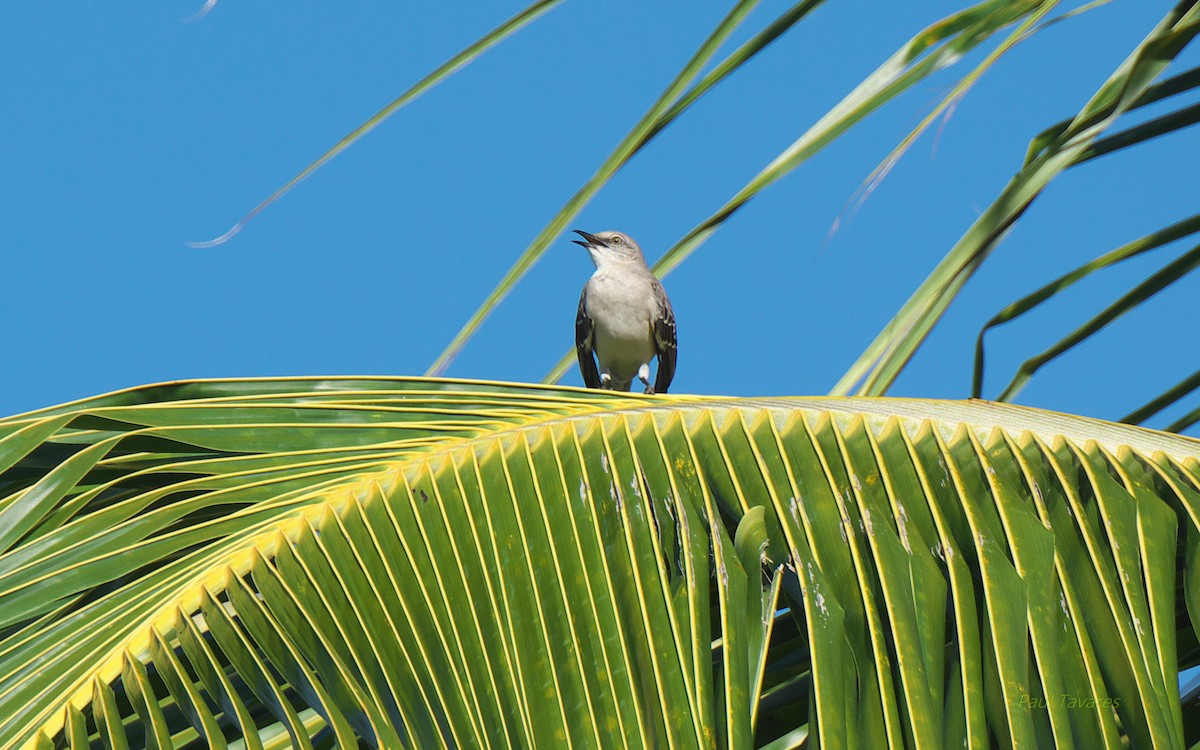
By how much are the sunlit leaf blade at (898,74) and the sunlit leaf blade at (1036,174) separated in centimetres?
19

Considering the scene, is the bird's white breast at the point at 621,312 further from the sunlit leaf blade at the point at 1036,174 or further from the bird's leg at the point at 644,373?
the sunlit leaf blade at the point at 1036,174

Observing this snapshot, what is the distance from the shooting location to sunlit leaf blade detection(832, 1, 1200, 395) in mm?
2113

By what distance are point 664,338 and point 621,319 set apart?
1.28 ft

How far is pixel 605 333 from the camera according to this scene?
8.50 metres

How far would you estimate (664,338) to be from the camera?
8.68 meters

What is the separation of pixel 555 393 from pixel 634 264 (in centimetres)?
632

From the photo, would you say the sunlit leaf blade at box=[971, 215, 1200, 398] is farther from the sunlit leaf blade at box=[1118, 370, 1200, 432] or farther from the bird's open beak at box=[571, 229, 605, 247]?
the bird's open beak at box=[571, 229, 605, 247]

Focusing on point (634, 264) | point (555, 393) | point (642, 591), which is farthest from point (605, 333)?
point (642, 591)

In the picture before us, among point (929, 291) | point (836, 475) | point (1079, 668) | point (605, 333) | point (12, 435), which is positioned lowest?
point (1079, 668)

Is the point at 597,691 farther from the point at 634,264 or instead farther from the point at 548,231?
the point at 634,264

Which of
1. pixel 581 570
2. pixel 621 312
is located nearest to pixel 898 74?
pixel 581 570

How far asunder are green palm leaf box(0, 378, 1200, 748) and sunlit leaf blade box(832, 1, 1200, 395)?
0.56 ft

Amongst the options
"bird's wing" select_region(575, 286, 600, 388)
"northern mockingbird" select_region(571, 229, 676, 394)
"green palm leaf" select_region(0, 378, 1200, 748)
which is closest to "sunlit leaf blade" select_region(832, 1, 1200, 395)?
"green palm leaf" select_region(0, 378, 1200, 748)

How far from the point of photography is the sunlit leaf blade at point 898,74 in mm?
2156
